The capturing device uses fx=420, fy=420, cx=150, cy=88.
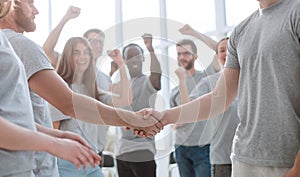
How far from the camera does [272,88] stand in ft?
3.68

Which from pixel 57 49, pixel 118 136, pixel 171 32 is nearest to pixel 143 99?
pixel 118 136

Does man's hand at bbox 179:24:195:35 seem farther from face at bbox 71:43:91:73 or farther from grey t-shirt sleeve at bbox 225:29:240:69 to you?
face at bbox 71:43:91:73

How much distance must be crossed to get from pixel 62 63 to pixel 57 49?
0.45m

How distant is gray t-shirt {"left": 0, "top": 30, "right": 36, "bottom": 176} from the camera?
924 mm

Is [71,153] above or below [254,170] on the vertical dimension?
above

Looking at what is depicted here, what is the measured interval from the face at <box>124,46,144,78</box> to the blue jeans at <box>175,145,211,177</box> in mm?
1123

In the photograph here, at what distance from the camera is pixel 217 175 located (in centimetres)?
230

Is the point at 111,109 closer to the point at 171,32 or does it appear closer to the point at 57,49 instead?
the point at 171,32

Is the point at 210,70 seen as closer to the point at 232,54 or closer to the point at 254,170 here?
the point at 232,54

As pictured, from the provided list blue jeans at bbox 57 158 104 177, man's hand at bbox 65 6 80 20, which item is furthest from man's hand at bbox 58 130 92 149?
man's hand at bbox 65 6 80 20

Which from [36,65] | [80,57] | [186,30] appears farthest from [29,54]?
[80,57]

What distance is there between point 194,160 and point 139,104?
1034mm

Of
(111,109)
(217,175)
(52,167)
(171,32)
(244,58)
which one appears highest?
(171,32)

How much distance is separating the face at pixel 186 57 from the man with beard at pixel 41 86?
0.29m
